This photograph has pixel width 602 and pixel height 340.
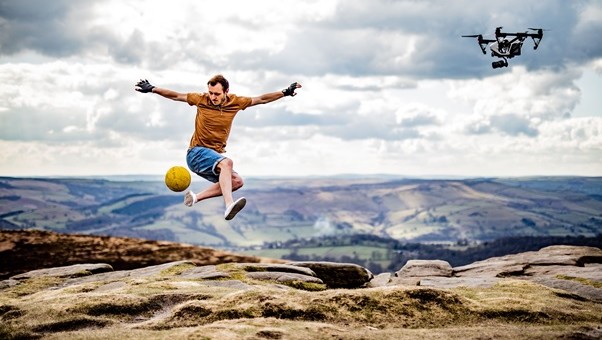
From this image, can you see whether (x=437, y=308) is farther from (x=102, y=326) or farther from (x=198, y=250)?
(x=198, y=250)

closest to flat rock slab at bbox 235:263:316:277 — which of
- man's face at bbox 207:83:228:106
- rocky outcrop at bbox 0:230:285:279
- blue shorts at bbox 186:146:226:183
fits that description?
blue shorts at bbox 186:146:226:183

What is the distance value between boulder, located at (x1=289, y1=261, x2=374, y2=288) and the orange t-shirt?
1148cm

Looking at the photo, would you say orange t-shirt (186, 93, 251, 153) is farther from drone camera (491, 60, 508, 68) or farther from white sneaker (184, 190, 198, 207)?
drone camera (491, 60, 508, 68)

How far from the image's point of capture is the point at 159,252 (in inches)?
1959

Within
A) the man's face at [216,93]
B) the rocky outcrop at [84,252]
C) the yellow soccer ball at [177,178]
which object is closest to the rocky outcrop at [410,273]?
the yellow soccer ball at [177,178]

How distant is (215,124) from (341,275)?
12298mm

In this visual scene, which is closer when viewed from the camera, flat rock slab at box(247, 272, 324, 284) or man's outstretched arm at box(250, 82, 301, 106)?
man's outstretched arm at box(250, 82, 301, 106)

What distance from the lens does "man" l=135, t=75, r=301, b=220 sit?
14879 mm

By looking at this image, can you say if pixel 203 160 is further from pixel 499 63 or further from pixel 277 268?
pixel 499 63

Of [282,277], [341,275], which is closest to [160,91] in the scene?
[282,277]

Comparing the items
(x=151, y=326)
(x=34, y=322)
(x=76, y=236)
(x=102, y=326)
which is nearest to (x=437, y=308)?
(x=151, y=326)

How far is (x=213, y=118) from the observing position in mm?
15094

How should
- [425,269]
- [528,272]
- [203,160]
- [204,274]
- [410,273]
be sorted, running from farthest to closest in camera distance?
[425,269] → [410,273] → [528,272] → [204,274] → [203,160]

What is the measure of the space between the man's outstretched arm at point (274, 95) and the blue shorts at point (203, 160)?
1.59 m
